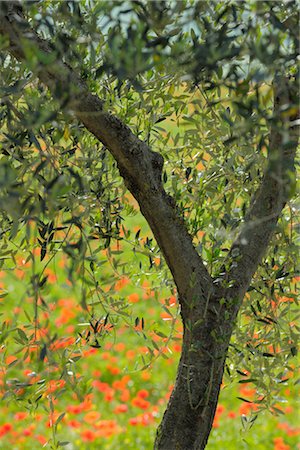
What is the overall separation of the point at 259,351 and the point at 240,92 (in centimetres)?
135

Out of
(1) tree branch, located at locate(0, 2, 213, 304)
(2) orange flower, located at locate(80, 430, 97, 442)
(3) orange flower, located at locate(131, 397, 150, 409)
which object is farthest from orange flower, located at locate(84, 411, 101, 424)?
(1) tree branch, located at locate(0, 2, 213, 304)

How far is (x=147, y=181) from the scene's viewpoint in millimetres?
2449

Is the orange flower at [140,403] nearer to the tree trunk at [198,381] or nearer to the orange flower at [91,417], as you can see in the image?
the orange flower at [91,417]

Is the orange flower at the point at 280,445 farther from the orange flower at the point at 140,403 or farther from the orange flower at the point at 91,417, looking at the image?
the orange flower at the point at 91,417

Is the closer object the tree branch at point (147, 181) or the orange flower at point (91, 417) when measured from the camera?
the tree branch at point (147, 181)

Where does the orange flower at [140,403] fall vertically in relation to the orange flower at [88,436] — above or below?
above

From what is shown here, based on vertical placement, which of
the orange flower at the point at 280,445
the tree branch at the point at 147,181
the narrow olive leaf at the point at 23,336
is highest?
the orange flower at the point at 280,445

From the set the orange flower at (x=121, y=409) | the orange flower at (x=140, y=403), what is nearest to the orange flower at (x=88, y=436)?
the orange flower at (x=121, y=409)

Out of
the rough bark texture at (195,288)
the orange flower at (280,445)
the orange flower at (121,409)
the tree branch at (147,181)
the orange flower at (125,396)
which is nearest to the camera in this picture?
the tree branch at (147,181)

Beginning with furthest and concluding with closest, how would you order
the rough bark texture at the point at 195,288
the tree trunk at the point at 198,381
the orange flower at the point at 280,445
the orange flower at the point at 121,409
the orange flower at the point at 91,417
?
the orange flower at the point at 121,409 → the orange flower at the point at 91,417 → the orange flower at the point at 280,445 → the tree trunk at the point at 198,381 → the rough bark texture at the point at 195,288

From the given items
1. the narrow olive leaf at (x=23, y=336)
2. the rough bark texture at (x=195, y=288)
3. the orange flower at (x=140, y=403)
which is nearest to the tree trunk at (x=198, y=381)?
the rough bark texture at (x=195, y=288)

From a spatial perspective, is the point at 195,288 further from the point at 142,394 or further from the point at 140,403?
the point at 142,394

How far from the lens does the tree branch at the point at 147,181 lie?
7.59 ft

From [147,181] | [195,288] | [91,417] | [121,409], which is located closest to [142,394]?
[121,409]
